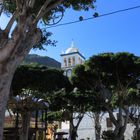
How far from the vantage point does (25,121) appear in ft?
74.7

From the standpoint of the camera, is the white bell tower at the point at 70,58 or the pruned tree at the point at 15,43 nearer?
the pruned tree at the point at 15,43

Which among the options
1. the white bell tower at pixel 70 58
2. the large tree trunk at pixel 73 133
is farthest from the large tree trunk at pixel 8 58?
the white bell tower at pixel 70 58

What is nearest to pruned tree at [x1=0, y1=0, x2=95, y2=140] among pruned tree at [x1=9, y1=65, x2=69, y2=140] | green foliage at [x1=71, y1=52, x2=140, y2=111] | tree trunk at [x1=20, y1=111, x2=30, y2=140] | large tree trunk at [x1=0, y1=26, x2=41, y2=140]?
large tree trunk at [x1=0, y1=26, x2=41, y2=140]

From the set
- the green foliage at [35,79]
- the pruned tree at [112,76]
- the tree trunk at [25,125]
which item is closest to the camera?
the tree trunk at [25,125]

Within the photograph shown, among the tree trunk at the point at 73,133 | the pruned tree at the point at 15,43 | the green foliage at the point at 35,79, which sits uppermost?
the green foliage at the point at 35,79

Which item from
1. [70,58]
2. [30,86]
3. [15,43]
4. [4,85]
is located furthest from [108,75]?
[70,58]

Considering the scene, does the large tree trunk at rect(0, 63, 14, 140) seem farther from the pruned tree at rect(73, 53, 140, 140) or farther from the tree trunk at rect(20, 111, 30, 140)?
the pruned tree at rect(73, 53, 140, 140)

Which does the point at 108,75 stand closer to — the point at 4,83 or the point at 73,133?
the point at 73,133

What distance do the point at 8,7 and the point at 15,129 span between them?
14.2 m

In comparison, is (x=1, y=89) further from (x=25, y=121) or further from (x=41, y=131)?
(x=41, y=131)

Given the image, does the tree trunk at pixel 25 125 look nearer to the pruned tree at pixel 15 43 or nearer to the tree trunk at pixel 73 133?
the tree trunk at pixel 73 133

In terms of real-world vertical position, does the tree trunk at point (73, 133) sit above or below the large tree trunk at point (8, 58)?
below

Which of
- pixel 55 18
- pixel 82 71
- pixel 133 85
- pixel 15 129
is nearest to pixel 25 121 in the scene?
pixel 15 129

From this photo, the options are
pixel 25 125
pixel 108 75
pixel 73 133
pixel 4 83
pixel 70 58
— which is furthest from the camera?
pixel 70 58
